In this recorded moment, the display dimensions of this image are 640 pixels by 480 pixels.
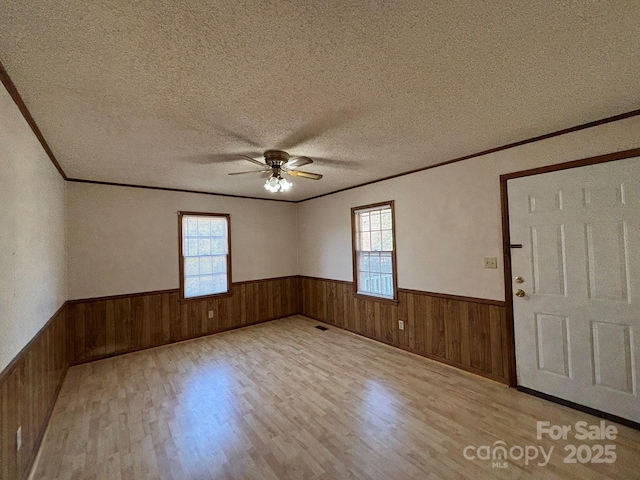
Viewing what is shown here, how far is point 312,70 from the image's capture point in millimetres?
1483

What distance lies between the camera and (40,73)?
1432 mm

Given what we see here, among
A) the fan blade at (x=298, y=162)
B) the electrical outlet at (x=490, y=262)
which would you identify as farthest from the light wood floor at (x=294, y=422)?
the fan blade at (x=298, y=162)

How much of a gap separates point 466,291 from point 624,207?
4.83 feet

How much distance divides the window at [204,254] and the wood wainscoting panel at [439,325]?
2.10m

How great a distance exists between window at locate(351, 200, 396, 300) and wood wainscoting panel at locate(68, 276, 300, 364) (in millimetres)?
1913

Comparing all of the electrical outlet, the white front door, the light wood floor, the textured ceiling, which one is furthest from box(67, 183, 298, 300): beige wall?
the white front door

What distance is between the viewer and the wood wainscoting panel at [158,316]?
3.60 meters

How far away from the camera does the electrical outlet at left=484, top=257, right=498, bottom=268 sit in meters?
2.84

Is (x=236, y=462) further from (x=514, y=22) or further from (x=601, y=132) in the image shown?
(x=601, y=132)

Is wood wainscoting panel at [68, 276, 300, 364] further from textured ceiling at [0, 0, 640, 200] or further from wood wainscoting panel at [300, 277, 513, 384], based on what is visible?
textured ceiling at [0, 0, 640, 200]

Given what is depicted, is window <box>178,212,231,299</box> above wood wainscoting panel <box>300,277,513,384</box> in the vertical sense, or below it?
above

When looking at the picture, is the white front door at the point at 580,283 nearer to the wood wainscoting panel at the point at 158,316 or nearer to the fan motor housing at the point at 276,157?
the fan motor housing at the point at 276,157

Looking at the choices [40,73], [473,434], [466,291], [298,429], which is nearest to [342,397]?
[298,429]

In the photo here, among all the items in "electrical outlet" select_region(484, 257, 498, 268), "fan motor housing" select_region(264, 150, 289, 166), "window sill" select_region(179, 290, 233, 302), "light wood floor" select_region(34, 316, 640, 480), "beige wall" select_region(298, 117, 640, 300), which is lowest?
"light wood floor" select_region(34, 316, 640, 480)
